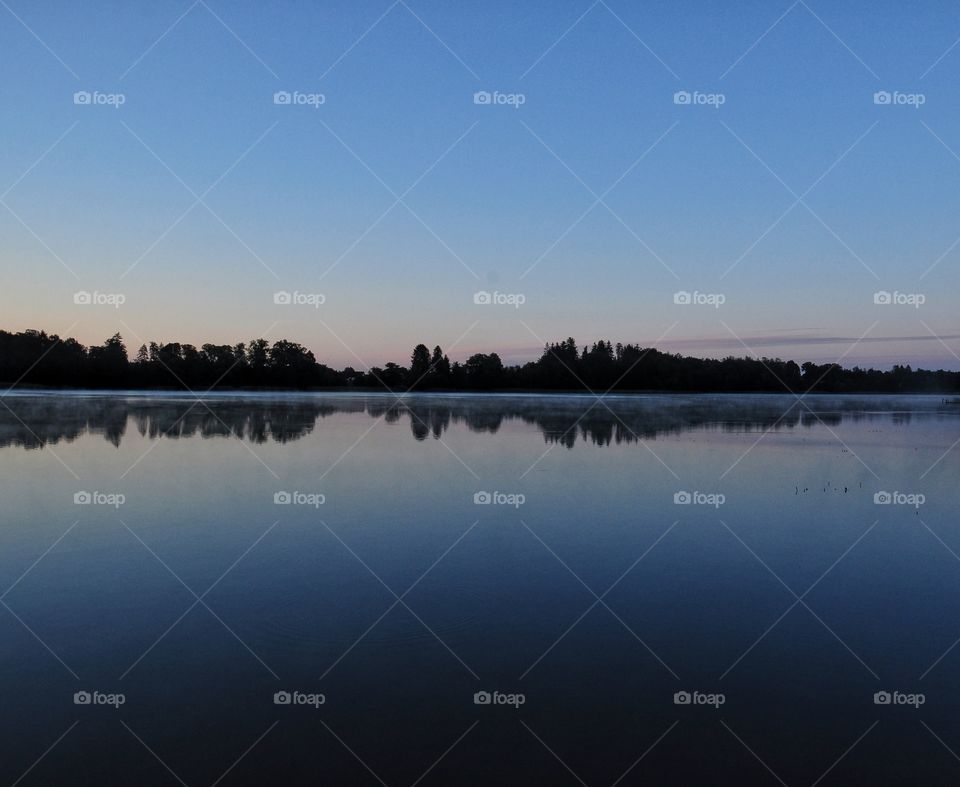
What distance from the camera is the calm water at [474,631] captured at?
569cm

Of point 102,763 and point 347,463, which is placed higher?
point 347,463

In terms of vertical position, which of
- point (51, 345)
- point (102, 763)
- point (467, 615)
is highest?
point (51, 345)

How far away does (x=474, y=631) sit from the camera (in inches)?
305

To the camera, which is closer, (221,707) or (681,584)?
(221,707)

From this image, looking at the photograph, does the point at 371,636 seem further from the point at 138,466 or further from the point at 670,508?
the point at 138,466

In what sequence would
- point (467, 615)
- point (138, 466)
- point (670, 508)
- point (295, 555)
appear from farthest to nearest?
point (138, 466) < point (670, 508) < point (295, 555) < point (467, 615)

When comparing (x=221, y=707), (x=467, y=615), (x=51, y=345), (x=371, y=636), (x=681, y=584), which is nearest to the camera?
(x=221, y=707)

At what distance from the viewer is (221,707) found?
618 cm

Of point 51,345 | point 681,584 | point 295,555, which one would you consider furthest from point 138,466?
point 51,345

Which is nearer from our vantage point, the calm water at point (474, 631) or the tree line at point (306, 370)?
the calm water at point (474, 631)

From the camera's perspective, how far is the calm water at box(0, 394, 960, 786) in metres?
5.69

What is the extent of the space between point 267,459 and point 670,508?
11.7m

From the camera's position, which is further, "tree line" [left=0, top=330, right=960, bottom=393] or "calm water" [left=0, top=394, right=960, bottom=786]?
"tree line" [left=0, top=330, right=960, bottom=393]

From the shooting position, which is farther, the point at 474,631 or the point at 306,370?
the point at 306,370
